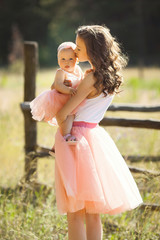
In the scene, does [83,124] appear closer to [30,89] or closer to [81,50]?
[81,50]

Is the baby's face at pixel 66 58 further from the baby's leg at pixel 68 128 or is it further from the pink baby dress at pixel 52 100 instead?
the baby's leg at pixel 68 128

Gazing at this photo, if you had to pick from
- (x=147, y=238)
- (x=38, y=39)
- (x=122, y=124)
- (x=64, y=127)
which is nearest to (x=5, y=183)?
(x=122, y=124)

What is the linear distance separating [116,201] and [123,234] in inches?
41.1

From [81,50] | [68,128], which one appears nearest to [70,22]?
[81,50]

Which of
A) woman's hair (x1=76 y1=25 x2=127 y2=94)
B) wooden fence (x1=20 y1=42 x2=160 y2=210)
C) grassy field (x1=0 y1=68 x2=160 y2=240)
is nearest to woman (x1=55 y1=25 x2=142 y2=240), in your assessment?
woman's hair (x1=76 y1=25 x2=127 y2=94)

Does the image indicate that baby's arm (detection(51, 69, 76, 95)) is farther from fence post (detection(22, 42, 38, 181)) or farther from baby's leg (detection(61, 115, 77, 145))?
fence post (detection(22, 42, 38, 181))

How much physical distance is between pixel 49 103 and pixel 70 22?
83.5 ft

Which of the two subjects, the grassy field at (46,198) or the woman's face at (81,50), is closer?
the woman's face at (81,50)

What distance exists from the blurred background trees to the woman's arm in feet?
76.0

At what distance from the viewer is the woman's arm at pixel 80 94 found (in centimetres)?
193

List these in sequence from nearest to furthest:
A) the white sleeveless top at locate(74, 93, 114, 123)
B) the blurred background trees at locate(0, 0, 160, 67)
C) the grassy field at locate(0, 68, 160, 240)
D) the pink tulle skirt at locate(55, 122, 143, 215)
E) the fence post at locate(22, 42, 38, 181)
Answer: the pink tulle skirt at locate(55, 122, 143, 215)
the white sleeveless top at locate(74, 93, 114, 123)
the grassy field at locate(0, 68, 160, 240)
the fence post at locate(22, 42, 38, 181)
the blurred background trees at locate(0, 0, 160, 67)

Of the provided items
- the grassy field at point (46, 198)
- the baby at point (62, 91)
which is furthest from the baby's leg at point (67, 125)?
the grassy field at point (46, 198)

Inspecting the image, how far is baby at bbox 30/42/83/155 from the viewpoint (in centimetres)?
193

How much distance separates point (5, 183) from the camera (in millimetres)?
3857
